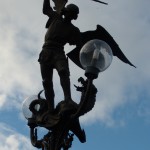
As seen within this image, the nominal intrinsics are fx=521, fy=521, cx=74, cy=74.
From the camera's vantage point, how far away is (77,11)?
7.38 meters

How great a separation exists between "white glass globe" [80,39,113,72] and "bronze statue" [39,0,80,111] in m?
1.06

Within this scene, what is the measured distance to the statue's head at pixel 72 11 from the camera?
7.36 meters

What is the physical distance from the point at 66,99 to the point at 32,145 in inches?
35.1

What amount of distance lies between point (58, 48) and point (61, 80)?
0.46 m

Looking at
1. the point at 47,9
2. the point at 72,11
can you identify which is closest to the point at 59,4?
the point at 47,9

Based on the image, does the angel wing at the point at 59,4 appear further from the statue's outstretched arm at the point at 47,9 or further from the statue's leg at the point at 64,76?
→ the statue's leg at the point at 64,76

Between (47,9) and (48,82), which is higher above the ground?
(47,9)

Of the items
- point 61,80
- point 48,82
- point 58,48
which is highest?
point 58,48

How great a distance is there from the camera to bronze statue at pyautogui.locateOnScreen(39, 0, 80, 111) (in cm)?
728

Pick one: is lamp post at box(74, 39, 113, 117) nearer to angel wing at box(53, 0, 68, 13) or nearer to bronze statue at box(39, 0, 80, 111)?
bronze statue at box(39, 0, 80, 111)

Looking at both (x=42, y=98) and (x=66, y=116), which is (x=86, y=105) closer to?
(x=66, y=116)

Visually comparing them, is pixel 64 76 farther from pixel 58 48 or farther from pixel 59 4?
pixel 59 4

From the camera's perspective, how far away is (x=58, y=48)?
7371mm

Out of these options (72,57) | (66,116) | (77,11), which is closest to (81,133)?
(66,116)
